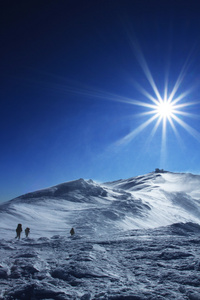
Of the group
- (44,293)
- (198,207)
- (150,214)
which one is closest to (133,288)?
(44,293)

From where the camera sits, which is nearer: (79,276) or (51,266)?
(79,276)

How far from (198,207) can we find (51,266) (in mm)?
80508

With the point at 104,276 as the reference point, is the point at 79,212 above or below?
above

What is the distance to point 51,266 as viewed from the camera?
8.28m

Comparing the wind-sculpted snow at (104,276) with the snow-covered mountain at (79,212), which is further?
the snow-covered mountain at (79,212)

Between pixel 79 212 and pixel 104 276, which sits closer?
pixel 104 276

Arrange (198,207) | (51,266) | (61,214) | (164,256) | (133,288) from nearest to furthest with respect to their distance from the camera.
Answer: (133,288), (51,266), (164,256), (61,214), (198,207)

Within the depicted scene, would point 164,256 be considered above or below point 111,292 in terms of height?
above

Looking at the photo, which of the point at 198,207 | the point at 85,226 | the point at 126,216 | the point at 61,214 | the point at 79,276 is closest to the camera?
the point at 79,276

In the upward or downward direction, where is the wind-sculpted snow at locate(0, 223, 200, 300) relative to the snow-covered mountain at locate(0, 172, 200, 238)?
downward

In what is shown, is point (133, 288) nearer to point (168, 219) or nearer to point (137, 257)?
point (137, 257)

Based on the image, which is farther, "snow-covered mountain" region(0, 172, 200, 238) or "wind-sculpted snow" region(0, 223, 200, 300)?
"snow-covered mountain" region(0, 172, 200, 238)

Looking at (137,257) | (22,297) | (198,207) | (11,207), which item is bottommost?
(22,297)

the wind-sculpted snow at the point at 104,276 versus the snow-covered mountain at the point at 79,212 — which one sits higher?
the snow-covered mountain at the point at 79,212
